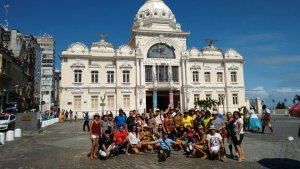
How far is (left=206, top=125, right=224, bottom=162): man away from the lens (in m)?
10.7

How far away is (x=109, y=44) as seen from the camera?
181 ft

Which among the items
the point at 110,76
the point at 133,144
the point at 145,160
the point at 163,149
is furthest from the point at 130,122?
the point at 110,76

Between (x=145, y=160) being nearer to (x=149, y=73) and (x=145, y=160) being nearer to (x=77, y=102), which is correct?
(x=77, y=102)

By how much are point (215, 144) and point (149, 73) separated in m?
42.4

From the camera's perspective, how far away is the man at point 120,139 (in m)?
12.2

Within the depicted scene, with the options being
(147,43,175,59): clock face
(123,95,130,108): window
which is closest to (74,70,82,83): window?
(123,95,130,108): window

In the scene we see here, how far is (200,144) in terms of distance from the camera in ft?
37.8

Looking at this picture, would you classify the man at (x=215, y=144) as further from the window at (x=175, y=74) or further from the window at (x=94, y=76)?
the window at (x=175, y=74)

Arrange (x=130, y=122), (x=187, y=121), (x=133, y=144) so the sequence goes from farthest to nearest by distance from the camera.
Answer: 1. (x=130, y=122)
2. (x=187, y=121)
3. (x=133, y=144)

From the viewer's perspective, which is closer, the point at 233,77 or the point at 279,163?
the point at 279,163

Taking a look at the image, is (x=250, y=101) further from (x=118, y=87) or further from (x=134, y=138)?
(x=134, y=138)

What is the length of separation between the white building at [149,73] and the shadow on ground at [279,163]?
39196 millimetres

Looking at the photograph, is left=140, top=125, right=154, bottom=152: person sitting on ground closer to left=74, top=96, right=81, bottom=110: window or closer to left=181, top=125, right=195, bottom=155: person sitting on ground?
left=181, top=125, right=195, bottom=155: person sitting on ground

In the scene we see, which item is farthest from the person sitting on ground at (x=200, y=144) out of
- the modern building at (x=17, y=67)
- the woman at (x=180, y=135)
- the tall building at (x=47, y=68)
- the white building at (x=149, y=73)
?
the tall building at (x=47, y=68)
